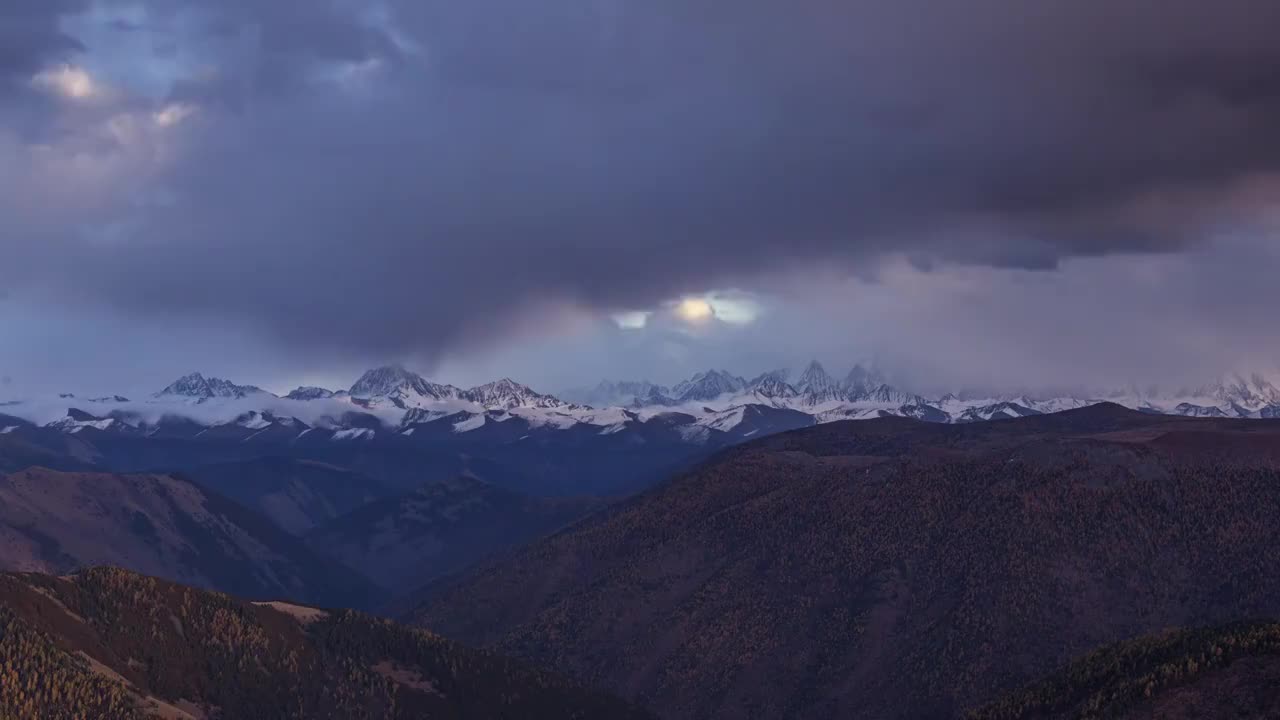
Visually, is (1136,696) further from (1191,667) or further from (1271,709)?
(1271,709)

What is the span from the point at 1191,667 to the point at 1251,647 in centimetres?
934

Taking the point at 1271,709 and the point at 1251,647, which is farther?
the point at 1251,647

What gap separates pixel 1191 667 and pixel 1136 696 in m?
9.06

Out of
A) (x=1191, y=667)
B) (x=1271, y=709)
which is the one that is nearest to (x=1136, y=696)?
(x=1191, y=667)

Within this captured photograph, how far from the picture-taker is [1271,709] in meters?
178

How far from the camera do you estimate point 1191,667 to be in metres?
197

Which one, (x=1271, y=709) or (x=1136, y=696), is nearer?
(x=1271, y=709)

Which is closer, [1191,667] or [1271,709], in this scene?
[1271,709]

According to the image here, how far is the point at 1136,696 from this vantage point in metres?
199

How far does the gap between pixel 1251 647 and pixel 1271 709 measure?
788 inches
